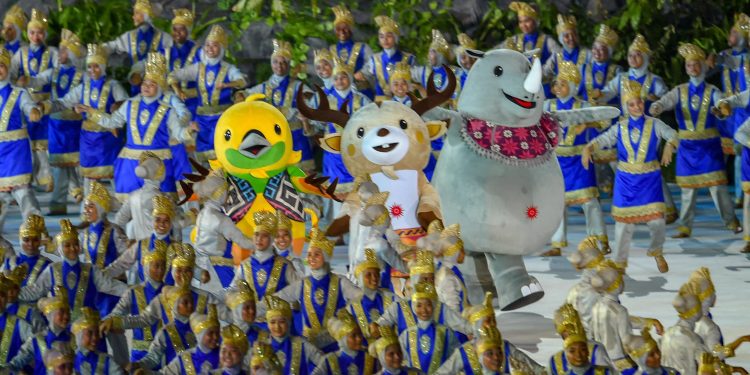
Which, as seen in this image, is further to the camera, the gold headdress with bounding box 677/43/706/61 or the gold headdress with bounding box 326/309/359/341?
the gold headdress with bounding box 677/43/706/61

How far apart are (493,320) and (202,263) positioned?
2301mm

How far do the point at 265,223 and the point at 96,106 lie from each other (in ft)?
13.3

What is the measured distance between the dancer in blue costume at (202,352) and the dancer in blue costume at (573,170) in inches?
167

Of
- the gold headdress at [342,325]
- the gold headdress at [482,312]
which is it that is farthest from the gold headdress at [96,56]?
the gold headdress at [482,312]

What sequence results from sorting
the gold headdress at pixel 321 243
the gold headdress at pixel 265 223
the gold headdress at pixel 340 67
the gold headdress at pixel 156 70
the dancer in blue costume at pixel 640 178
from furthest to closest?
1. the gold headdress at pixel 340 67
2. the gold headdress at pixel 156 70
3. the dancer in blue costume at pixel 640 178
4. the gold headdress at pixel 265 223
5. the gold headdress at pixel 321 243

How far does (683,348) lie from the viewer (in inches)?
318

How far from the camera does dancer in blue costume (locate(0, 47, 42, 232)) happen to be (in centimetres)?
1217

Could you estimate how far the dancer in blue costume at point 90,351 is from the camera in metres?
8.07

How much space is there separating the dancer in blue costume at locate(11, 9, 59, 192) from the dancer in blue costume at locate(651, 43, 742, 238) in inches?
172

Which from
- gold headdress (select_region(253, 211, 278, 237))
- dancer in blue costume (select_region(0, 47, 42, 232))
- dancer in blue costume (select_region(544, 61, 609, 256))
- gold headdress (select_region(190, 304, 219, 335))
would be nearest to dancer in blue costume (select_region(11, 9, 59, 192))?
dancer in blue costume (select_region(0, 47, 42, 232))

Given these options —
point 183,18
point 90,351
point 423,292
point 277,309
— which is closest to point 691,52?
point 183,18

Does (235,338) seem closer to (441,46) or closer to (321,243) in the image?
(321,243)

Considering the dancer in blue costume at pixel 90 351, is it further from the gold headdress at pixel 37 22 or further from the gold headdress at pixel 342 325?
the gold headdress at pixel 37 22

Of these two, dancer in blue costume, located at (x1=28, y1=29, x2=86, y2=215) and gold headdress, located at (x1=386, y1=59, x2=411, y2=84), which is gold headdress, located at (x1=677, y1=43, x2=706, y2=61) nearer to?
gold headdress, located at (x1=386, y1=59, x2=411, y2=84)
